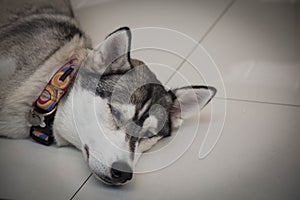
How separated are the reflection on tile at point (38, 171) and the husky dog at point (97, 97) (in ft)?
0.12

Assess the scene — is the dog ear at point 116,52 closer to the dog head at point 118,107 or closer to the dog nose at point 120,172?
the dog head at point 118,107

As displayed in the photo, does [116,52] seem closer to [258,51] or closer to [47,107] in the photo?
[47,107]

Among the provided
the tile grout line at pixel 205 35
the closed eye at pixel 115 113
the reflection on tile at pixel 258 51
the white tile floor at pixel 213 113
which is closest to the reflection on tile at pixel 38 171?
the white tile floor at pixel 213 113

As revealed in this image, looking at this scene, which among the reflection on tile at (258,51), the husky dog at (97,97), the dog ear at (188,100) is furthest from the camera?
the reflection on tile at (258,51)

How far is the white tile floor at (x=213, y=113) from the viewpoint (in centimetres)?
86

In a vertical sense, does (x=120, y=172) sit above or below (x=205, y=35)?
below

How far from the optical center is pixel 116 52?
3.15ft

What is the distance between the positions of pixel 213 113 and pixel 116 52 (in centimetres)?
39

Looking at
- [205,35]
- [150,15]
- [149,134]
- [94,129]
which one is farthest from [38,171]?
[205,35]

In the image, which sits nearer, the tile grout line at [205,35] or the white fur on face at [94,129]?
the white fur on face at [94,129]

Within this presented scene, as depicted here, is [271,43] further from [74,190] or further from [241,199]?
[74,190]

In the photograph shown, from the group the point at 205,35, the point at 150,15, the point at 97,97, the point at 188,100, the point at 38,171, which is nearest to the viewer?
the point at 38,171

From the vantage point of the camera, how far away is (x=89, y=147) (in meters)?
0.91

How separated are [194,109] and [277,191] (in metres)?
0.35
